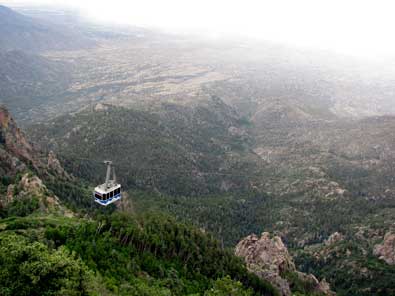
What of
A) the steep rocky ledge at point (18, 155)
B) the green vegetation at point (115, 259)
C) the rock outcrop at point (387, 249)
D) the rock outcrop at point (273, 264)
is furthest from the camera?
the rock outcrop at point (387, 249)

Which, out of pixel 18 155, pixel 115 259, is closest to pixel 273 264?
pixel 115 259

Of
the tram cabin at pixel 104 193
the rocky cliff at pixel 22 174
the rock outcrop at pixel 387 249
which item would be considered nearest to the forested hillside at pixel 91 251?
the rocky cliff at pixel 22 174

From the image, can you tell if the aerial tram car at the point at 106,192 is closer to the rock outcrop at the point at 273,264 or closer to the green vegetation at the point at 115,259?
the green vegetation at the point at 115,259

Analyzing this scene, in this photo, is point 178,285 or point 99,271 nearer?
point 99,271

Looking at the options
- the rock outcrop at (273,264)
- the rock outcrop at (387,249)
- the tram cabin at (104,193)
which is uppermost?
the tram cabin at (104,193)

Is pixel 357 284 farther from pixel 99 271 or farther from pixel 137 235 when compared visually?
pixel 99 271

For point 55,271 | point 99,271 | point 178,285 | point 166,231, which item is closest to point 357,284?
point 166,231
